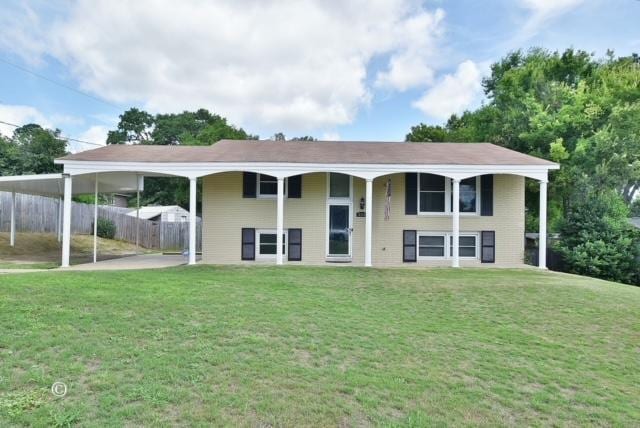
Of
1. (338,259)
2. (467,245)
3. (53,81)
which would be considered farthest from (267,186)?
(53,81)

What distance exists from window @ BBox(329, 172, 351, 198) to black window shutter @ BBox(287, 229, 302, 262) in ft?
6.21

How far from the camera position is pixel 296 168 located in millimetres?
12953

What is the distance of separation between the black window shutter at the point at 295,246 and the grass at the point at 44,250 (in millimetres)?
7120

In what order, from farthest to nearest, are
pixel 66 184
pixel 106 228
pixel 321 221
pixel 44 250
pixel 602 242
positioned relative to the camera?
pixel 106 228
pixel 44 250
pixel 321 221
pixel 602 242
pixel 66 184

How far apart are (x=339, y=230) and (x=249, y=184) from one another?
358 cm

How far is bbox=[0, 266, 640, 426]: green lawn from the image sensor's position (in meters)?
3.65

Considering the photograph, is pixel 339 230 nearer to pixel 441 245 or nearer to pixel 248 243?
pixel 248 243

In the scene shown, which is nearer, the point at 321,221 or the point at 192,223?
the point at 192,223

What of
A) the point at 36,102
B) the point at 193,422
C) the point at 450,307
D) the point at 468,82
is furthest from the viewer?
the point at 36,102

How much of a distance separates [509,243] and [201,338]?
481 inches

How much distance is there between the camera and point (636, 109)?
54.8ft

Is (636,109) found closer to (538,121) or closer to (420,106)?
(538,121)

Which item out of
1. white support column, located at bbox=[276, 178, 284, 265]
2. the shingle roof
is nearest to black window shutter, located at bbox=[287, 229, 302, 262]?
white support column, located at bbox=[276, 178, 284, 265]

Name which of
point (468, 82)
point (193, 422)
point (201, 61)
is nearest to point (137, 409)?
point (193, 422)
